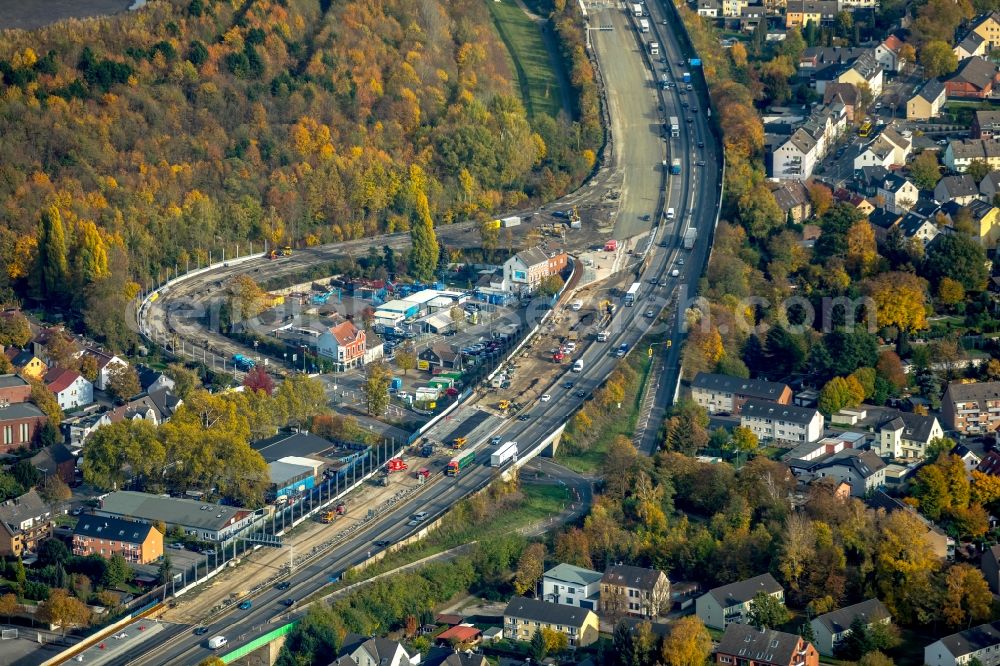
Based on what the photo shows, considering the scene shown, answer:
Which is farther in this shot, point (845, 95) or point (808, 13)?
point (808, 13)

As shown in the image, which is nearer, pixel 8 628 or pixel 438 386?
pixel 8 628

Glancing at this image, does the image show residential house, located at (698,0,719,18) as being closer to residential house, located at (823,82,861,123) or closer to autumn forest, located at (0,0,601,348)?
autumn forest, located at (0,0,601,348)

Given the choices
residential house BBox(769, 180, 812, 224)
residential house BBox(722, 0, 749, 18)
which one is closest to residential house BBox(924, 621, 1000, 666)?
residential house BBox(769, 180, 812, 224)

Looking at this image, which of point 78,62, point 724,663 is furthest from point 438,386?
point 78,62

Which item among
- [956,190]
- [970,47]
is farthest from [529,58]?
[956,190]

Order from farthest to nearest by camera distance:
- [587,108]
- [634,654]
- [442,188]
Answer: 1. [587,108]
2. [442,188]
3. [634,654]

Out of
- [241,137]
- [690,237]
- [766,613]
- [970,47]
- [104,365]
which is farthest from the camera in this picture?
[970,47]

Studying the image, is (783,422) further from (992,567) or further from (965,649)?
(965,649)

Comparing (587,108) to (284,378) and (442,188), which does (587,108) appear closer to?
(442,188)
